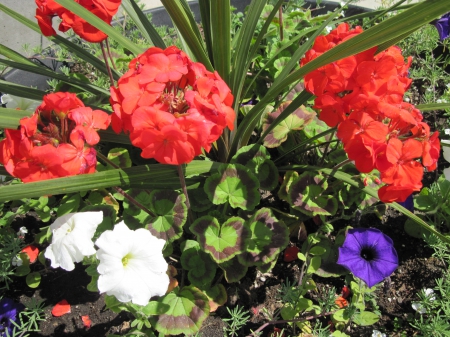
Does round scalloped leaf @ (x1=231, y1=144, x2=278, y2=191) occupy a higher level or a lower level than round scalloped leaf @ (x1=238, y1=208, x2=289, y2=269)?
higher

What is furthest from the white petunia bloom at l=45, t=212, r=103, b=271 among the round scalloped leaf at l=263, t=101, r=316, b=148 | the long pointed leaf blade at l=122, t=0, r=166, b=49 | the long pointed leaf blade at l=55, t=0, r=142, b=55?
the long pointed leaf blade at l=122, t=0, r=166, b=49

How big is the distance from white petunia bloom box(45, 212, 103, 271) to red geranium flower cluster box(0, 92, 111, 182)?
11 centimetres

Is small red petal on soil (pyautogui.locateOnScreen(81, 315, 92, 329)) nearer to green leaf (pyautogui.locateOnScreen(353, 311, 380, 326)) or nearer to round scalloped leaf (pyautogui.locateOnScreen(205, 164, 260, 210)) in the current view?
round scalloped leaf (pyautogui.locateOnScreen(205, 164, 260, 210))

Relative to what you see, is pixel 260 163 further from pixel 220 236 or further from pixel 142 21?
pixel 142 21

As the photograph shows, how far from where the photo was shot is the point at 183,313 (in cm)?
109

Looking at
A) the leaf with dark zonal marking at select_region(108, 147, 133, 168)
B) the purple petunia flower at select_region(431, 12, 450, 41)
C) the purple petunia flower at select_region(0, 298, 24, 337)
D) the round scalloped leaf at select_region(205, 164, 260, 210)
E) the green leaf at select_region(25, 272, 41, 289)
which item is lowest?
the purple petunia flower at select_region(0, 298, 24, 337)

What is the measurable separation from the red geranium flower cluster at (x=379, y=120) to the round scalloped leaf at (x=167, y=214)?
0.47 meters

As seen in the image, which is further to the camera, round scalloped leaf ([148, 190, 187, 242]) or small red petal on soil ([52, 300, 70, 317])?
small red petal on soil ([52, 300, 70, 317])

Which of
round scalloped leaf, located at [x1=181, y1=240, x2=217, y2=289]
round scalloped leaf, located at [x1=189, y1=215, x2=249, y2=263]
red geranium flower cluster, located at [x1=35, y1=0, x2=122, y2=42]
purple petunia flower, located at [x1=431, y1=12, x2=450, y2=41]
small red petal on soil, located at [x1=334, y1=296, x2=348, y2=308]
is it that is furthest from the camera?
purple petunia flower, located at [x1=431, y1=12, x2=450, y2=41]

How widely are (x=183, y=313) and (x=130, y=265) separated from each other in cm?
35

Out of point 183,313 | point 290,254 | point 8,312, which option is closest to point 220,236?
point 183,313

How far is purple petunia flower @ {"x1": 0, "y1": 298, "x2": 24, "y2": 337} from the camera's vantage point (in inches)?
48.4

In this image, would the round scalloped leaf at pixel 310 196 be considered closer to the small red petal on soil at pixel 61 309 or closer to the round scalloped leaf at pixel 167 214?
the round scalloped leaf at pixel 167 214

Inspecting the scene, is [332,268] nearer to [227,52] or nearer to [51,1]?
[227,52]
